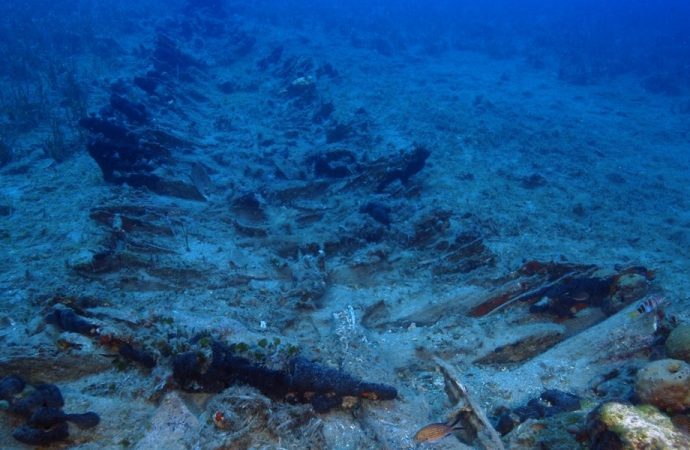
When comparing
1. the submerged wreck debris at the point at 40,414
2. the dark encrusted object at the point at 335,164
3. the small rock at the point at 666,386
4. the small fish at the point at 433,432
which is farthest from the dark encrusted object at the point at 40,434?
the dark encrusted object at the point at 335,164

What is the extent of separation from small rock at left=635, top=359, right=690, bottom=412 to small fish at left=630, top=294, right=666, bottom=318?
1.72 metres

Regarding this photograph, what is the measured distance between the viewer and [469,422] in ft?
12.3

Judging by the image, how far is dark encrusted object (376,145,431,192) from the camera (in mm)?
9641

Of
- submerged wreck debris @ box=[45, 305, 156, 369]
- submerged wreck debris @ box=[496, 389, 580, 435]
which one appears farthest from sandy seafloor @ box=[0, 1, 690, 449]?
submerged wreck debris @ box=[496, 389, 580, 435]

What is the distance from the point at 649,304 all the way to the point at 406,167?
19.3 feet

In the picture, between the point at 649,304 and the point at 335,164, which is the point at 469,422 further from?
the point at 335,164

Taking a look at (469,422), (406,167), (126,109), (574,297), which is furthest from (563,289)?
(126,109)

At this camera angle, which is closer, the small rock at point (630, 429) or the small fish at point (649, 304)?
the small rock at point (630, 429)

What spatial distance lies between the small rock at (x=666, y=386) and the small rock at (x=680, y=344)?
663mm

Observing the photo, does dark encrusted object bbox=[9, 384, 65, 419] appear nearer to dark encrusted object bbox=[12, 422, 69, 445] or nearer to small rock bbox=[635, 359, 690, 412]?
dark encrusted object bbox=[12, 422, 69, 445]

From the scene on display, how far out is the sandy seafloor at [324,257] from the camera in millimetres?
3727

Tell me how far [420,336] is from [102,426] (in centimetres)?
388

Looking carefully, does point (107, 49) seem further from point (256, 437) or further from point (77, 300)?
point (256, 437)

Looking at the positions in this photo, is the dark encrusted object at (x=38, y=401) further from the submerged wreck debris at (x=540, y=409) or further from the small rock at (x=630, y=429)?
the small rock at (x=630, y=429)
